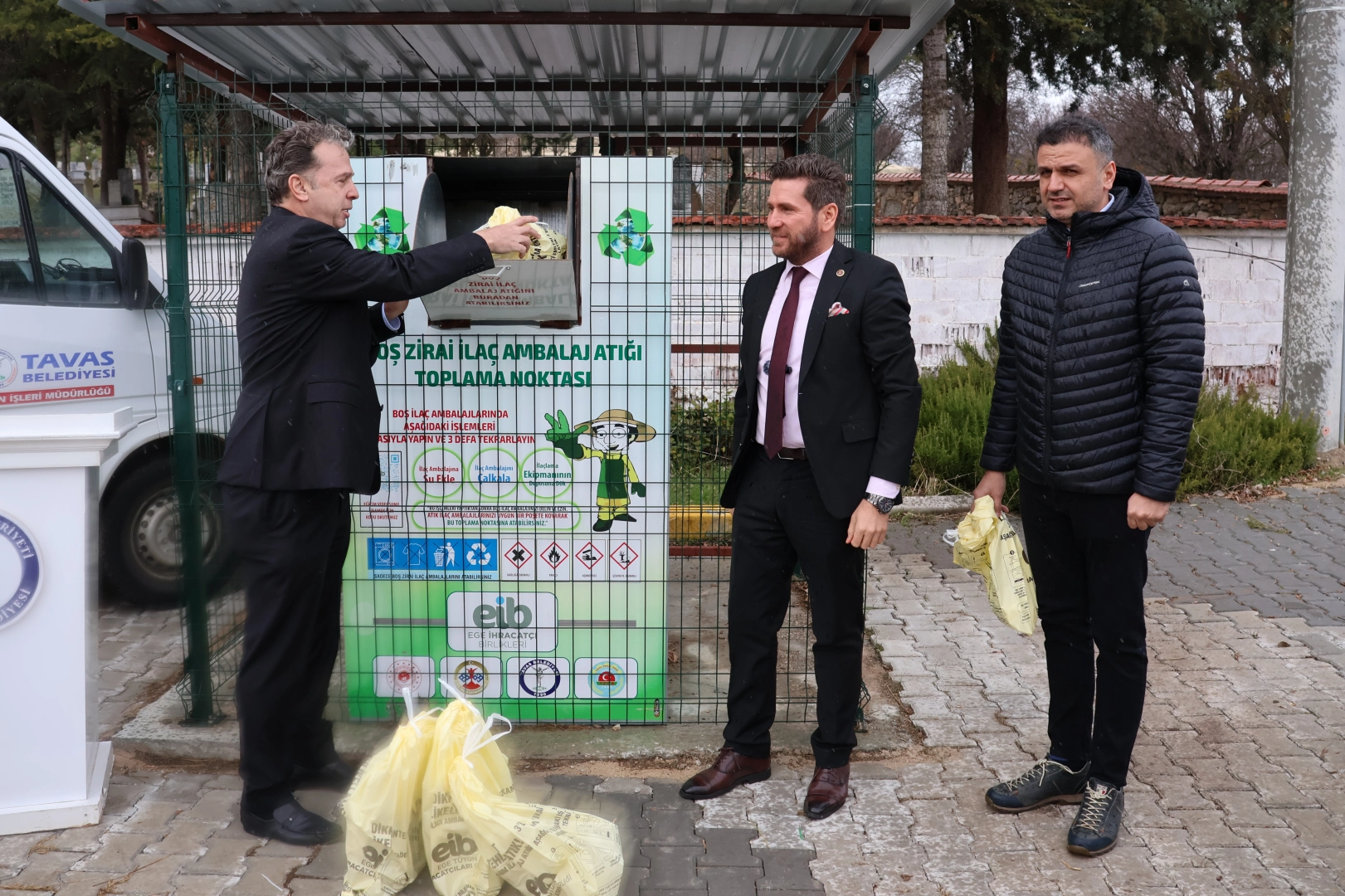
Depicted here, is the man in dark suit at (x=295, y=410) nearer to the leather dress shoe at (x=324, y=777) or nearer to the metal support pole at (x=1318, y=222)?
the leather dress shoe at (x=324, y=777)

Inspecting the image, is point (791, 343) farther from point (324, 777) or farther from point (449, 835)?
point (324, 777)

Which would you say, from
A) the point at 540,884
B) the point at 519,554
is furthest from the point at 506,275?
the point at 540,884

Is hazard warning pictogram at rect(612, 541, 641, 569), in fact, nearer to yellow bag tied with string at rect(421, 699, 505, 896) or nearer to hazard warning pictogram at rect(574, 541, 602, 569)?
hazard warning pictogram at rect(574, 541, 602, 569)

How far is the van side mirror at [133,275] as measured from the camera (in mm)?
5441

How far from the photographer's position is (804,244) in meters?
3.45

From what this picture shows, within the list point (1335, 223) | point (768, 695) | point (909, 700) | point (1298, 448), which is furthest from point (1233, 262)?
point (768, 695)

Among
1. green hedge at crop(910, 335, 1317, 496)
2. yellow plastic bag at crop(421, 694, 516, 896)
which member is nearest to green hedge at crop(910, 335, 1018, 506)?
green hedge at crop(910, 335, 1317, 496)

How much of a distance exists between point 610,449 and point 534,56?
66.7 inches

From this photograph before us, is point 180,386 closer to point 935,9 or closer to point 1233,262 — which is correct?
point 935,9

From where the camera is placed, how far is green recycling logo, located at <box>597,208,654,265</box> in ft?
13.0

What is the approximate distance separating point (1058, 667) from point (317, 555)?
2292mm

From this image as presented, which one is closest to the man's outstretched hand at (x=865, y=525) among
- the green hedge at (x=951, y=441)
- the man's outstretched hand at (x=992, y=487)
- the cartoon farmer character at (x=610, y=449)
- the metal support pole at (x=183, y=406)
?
the man's outstretched hand at (x=992, y=487)

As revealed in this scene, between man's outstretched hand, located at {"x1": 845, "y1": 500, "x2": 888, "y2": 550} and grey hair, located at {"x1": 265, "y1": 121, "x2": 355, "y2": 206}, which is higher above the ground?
grey hair, located at {"x1": 265, "y1": 121, "x2": 355, "y2": 206}

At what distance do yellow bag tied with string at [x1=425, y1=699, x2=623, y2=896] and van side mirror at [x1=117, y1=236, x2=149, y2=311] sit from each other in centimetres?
353
